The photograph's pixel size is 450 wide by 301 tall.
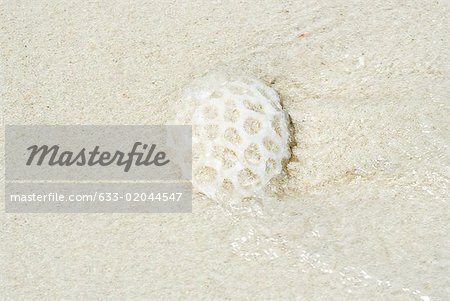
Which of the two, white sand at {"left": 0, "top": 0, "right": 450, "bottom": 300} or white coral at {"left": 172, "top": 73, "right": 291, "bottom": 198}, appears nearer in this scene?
white sand at {"left": 0, "top": 0, "right": 450, "bottom": 300}

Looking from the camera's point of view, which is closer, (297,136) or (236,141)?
(236,141)

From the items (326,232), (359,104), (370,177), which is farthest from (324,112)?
(326,232)

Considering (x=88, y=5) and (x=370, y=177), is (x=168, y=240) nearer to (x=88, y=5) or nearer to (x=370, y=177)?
(x=370, y=177)

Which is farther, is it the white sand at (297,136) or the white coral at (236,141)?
the white coral at (236,141)
